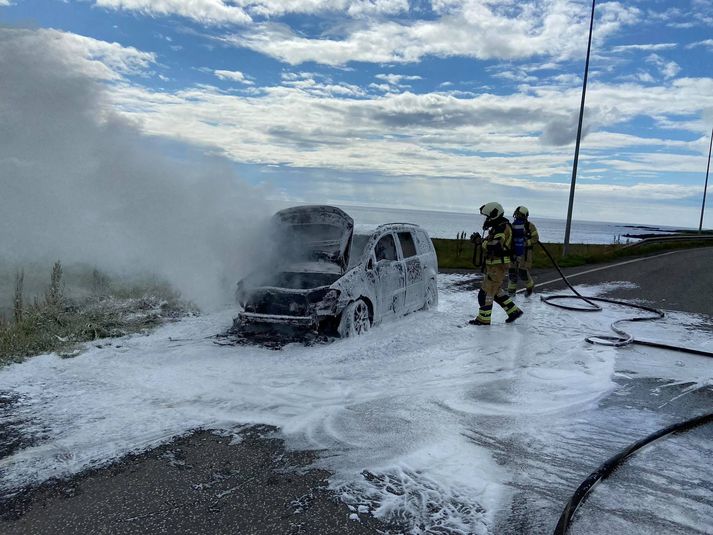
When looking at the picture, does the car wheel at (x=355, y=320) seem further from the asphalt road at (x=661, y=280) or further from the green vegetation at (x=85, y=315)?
the asphalt road at (x=661, y=280)

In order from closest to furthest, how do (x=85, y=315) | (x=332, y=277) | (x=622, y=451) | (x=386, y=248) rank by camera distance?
(x=622, y=451)
(x=332, y=277)
(x=85, y=315)
(x=386, y=248)

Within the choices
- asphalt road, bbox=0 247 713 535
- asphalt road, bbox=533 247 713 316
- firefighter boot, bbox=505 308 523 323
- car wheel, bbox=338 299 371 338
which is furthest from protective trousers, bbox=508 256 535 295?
asphalt road, bbox=0 247 713 535

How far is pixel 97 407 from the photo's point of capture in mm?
4934

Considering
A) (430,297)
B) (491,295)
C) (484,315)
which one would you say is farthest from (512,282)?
(484,315)

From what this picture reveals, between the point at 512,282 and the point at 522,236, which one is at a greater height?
the point at 522,236

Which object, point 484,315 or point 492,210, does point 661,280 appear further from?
point 484,315

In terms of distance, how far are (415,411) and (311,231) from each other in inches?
173

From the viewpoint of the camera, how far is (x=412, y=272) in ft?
30.7

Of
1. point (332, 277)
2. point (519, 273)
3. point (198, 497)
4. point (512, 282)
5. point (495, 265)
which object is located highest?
point (495, 265)

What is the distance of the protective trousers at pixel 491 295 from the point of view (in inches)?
351

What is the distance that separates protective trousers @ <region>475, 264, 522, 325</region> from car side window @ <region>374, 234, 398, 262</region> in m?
1.63

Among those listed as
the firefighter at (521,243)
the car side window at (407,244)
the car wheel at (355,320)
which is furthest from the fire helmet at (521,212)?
the car wheel at (355,320)

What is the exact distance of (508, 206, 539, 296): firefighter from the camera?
1212 centimetres

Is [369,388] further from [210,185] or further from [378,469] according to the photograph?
[210,185]
